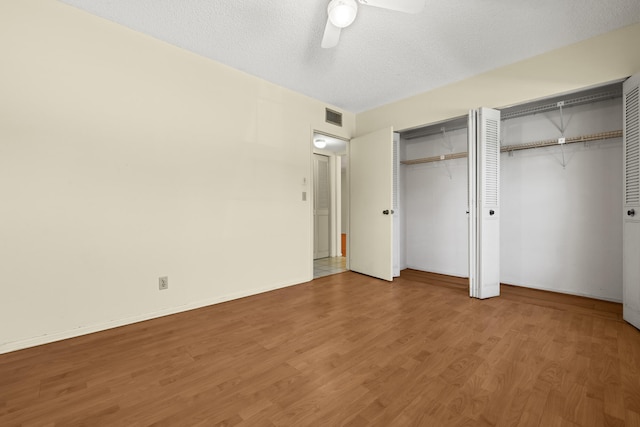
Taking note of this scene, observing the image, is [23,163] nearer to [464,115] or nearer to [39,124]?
[39,124]

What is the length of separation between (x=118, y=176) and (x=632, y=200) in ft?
Answer: 14.8

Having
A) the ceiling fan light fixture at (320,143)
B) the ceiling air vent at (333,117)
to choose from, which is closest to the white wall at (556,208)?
the ceiling air vent at (333,117)

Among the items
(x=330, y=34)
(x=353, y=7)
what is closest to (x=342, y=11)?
(x=353, y=7)

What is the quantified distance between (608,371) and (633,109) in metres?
2.18

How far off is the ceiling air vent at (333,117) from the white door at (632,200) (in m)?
3.12

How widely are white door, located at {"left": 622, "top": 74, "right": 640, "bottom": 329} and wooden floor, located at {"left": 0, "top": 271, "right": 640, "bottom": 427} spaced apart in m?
0.23

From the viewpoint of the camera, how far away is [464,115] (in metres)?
3.38

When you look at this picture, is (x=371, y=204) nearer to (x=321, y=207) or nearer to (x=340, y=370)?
(x=321, y=207)

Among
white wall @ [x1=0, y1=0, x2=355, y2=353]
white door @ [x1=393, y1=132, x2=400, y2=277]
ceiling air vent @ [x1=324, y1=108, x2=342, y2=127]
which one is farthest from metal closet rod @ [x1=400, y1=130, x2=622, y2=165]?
white wall @ [x1=0, y1=0, x2=355, y2=353]

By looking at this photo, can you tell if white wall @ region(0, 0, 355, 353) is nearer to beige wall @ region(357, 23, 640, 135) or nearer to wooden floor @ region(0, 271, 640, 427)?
wooden floor @ region(0, 271, 640, 427)

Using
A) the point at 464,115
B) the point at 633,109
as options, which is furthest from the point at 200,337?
the point at 633,109

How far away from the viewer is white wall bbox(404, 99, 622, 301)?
118 inches

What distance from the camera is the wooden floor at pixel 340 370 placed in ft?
4.51

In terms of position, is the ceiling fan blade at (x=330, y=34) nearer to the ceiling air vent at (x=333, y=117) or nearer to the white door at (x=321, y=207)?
the ceiling air vent at (x=333, y=117)
